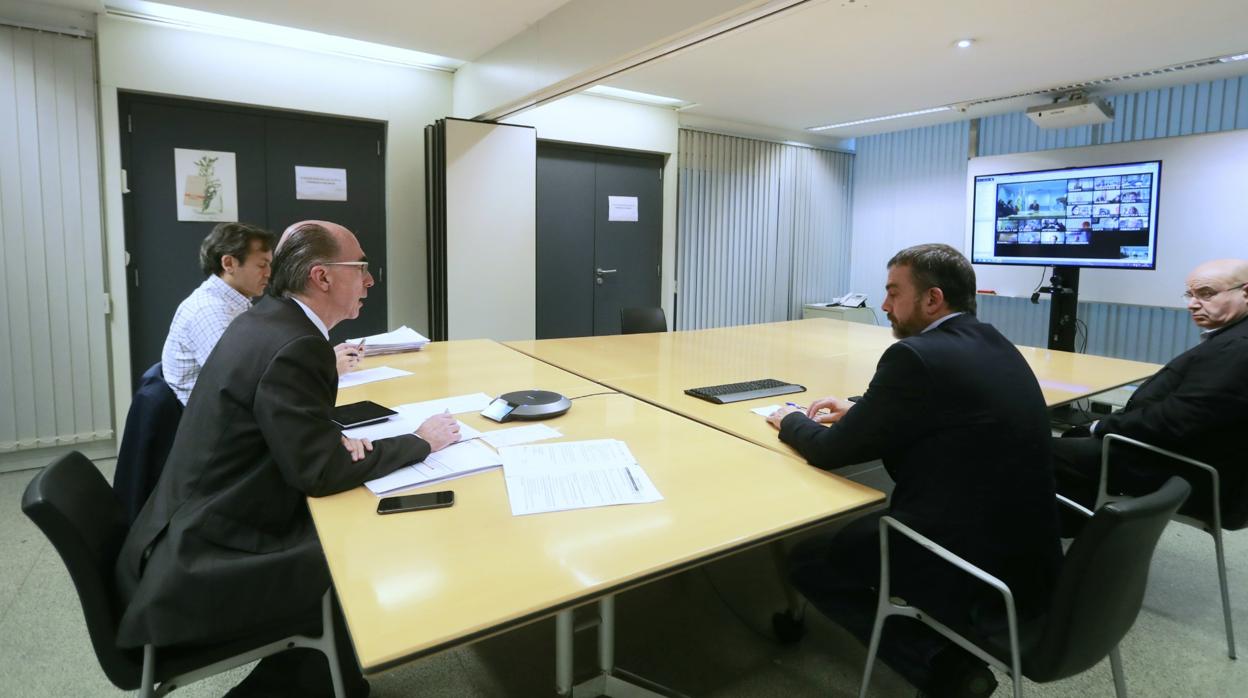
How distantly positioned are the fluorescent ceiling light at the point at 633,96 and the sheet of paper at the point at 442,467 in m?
4.21

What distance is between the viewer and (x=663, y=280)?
6.14 m

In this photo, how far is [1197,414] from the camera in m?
2.14

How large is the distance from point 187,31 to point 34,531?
2.91m

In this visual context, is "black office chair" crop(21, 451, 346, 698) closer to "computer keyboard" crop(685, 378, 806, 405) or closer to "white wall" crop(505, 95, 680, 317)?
"computer keyboard" crop(685, 378, 806, 405)

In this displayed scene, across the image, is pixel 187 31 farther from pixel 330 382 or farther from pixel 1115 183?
pixel 1115 183

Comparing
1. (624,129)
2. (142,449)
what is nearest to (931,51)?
(624,129)

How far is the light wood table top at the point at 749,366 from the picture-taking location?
230 centimetres

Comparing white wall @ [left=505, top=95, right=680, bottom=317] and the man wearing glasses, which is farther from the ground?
white wall @ [left=505, top=95, right=680, bottom=317]

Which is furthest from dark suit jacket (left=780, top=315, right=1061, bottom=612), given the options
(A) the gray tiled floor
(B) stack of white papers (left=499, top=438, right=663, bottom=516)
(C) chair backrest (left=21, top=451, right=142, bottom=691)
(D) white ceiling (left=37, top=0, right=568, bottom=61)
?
(D) white ceiling (left=37, top=0, right=568, bottom=61)

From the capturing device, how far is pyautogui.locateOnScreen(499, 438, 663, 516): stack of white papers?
4.53ft

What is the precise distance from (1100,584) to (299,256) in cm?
187

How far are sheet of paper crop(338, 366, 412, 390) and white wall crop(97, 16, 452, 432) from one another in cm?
228

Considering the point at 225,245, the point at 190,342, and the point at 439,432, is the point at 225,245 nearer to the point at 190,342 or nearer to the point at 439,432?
the point at 190,342

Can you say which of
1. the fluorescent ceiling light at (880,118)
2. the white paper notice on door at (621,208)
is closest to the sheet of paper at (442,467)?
the white paper notice on door at (621,208)
